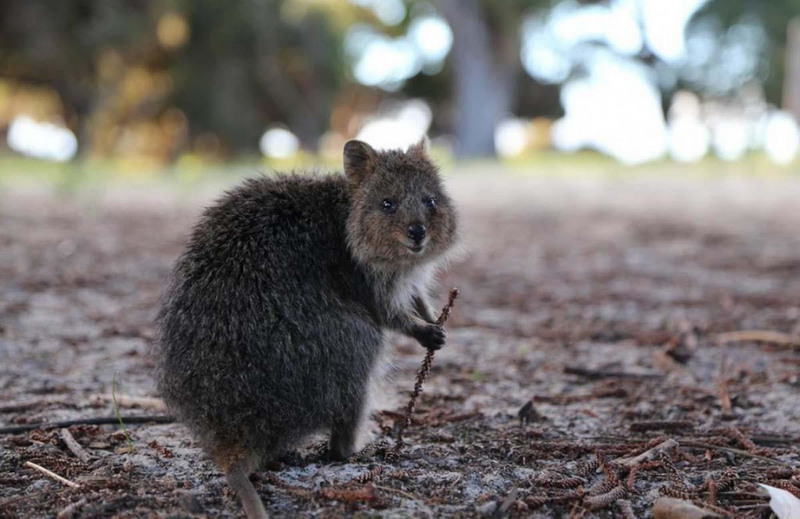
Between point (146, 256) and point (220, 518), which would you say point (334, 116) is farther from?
point (220, 518)

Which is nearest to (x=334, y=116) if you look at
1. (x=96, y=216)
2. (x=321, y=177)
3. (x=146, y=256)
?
(x=96, y=216)

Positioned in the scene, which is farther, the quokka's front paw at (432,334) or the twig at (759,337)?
the twig at (759,337)

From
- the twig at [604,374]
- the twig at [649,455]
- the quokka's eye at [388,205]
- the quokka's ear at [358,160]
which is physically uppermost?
the quokka's ear at [358,160]

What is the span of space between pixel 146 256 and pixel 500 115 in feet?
60.5

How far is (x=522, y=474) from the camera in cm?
288

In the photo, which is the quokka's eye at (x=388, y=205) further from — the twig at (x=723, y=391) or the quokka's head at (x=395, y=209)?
the twig at (x=723, y=391)

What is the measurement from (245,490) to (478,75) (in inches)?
846

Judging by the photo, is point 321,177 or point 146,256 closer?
point 321,177

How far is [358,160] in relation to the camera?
358 cm

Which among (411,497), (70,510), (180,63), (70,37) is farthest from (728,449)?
(180,63)

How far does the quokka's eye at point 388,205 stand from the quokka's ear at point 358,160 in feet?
0.56

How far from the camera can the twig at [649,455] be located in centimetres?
294

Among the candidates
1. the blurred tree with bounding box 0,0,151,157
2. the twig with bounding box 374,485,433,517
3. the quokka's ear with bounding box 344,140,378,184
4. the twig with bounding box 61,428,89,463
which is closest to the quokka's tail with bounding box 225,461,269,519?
the twig with bounding box 374,485,433,517

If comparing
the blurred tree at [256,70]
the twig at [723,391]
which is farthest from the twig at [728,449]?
the blurred tree at [256,70]
